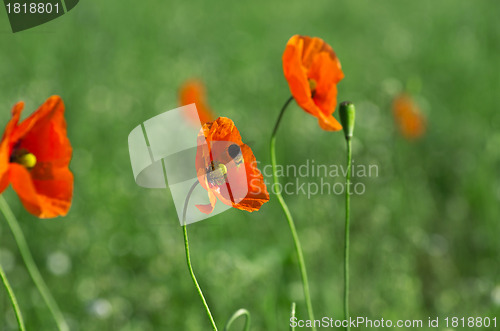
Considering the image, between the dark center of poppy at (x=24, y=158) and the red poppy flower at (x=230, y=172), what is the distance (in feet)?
0.96

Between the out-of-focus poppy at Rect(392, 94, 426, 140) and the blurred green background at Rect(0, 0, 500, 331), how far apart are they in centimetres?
14

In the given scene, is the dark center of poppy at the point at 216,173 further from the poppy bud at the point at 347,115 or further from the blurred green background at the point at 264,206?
the blurred green background at the point at 264,206

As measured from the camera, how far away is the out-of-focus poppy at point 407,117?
2.76m

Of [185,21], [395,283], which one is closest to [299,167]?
[395,283]

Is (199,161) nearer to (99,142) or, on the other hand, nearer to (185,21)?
(99,142)

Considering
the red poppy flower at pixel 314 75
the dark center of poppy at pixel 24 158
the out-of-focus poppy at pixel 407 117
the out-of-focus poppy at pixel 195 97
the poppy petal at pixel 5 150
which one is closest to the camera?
the poppy petal at pixel 5 150

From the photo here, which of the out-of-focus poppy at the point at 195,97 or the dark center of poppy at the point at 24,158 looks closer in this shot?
the dark center of poppy at the point at 24,158

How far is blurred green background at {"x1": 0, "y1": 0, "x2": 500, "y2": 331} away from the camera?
220 cm

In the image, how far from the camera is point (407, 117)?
2.79 metres

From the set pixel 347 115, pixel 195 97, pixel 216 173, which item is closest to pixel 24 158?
pixel 216 173

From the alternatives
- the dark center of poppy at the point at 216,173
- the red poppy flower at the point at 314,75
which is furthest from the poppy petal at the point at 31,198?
the red poppy flower at the point at 314,75

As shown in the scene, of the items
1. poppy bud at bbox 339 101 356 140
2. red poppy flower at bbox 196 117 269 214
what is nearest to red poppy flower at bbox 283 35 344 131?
poppy bud at bbox 339 101 356 140

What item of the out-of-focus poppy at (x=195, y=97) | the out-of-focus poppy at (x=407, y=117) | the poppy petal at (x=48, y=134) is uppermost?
the poppy petal at (x=48, y=134)

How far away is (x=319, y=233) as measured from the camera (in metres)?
2.54
